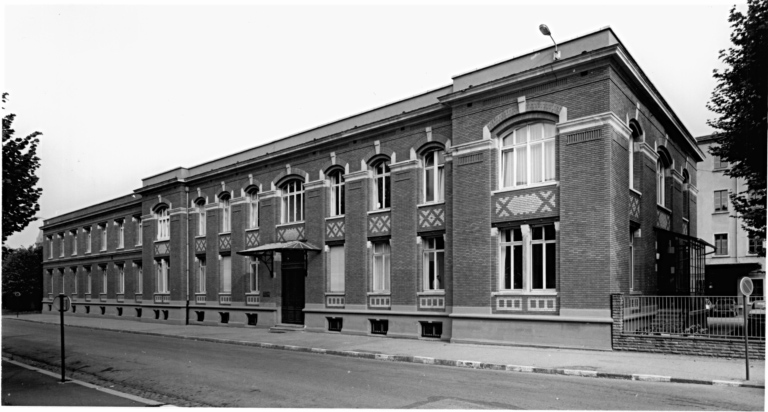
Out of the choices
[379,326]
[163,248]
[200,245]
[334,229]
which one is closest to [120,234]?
[163,248]

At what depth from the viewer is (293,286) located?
2850cm

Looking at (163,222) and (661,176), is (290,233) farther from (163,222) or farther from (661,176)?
(661,176)

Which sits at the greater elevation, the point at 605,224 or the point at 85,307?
the point at 605,224

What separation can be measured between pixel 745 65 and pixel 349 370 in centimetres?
1460

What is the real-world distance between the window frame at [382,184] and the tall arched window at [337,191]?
81.0 inches

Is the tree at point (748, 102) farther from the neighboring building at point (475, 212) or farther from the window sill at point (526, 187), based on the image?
the window sill at point (526, 187)

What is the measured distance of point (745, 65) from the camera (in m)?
17.5

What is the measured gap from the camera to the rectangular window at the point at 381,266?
24.1m

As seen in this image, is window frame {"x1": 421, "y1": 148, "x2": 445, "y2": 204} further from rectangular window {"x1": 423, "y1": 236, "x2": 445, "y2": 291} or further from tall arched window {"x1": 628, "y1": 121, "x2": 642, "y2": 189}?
tall arched window {"x1": 628, "y1": 121, "x2": 642, "y2": 189}

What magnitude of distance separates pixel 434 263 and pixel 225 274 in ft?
49.9

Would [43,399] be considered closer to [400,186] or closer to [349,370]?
[349,370]

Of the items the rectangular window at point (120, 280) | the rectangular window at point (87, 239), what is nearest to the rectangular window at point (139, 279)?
the rectangular window at point (120, 280)

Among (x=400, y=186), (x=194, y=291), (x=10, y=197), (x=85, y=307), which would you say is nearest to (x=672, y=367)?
(x=400, y=186)

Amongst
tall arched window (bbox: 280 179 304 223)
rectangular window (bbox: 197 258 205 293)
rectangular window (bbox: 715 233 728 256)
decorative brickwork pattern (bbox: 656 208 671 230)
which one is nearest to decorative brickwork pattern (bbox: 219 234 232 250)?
rectangular window (bbox: 197 258 205 293)
